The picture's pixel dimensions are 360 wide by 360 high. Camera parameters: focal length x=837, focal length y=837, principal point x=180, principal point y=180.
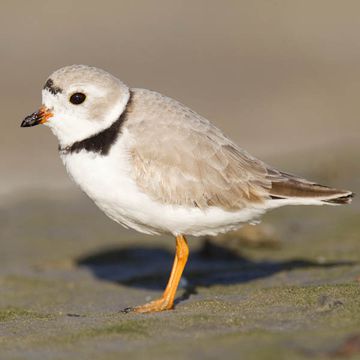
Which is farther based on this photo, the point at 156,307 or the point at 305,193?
the point at 305,193

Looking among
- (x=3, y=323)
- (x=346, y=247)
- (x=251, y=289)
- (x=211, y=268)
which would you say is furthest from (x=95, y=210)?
(x=3, y=323)

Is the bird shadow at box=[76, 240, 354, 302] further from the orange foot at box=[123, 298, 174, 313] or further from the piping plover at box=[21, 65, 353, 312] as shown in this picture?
the piping plover at box=[21, 65, 353, 312]

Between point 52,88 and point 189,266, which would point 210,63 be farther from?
point 52,88

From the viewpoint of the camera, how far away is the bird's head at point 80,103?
6719 mm

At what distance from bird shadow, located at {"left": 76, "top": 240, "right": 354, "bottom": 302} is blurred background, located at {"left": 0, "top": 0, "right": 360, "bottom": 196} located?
3.48 metres

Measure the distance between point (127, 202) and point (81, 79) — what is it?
1090 millimetres

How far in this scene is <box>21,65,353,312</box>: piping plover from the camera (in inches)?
257

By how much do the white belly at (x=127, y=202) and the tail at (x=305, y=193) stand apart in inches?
11.3

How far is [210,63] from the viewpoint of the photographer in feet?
69.1

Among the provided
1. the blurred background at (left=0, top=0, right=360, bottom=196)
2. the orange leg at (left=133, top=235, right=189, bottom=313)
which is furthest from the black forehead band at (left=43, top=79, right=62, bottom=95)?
the blurred background at (left=0, top=0, right=360, bottom=196)

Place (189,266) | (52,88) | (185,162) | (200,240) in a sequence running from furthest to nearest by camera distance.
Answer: (200,240) → (189,266) → (52,88) → (185,162)

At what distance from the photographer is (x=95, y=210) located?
12.0m

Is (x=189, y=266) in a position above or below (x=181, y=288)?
below

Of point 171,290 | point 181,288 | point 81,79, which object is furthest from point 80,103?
point 181,288
